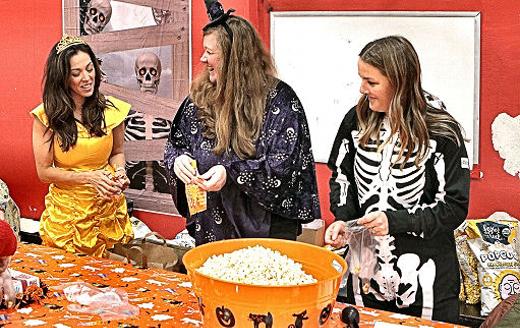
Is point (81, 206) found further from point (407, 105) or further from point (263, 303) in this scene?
point (263, 303)

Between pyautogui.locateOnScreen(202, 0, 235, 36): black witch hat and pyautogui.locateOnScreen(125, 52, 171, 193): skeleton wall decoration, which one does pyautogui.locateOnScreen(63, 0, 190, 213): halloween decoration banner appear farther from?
pyautogui.locateOnScreen(202, 0, 235, 36): black witch hat

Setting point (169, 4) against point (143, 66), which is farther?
point (143, 66)

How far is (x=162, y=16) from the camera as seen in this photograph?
4910 mm

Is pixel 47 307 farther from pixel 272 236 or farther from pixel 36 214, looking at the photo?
pixel 36 214

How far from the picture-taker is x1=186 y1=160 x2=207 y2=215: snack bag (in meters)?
2.99

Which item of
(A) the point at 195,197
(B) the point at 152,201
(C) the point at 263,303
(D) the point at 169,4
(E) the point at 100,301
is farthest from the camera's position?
(B) the point at 152,201

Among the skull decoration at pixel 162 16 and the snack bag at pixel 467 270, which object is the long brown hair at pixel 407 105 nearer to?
the snack bag at pixel 467 270

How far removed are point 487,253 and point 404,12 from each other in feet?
4.38

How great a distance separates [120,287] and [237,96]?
0.93 m

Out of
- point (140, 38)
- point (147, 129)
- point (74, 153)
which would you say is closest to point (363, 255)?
point (74, 153)

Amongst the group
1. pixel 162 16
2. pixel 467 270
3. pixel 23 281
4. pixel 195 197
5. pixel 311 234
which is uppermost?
pixel 162 16

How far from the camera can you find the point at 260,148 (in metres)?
3.11

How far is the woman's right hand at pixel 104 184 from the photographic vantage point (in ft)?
11.9

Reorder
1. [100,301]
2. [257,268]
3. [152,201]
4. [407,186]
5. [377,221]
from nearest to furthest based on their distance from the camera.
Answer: [257,268] → [100,301] → [377,221] → [407,186] → [152,201]
